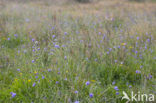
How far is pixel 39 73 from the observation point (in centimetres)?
254

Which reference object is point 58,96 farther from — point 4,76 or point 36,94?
point 4,76

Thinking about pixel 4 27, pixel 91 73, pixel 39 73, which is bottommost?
pixel 91 73

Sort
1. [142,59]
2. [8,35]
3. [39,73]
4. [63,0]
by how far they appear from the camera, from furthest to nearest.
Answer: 1. [63,0]
2. [8,35]
3. [142,59]
4. [39,73]

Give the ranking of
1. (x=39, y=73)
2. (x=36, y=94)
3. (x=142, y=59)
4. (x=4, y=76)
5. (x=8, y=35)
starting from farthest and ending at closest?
1. (x=8, y=35)
2. (x=142, y=59)
3. (x=4, y=76)
4. (x=39, y=73)
5. (x=36, y=94)

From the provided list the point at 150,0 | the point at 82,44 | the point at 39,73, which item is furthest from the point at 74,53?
the point at 150,0

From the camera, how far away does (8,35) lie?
14.8 ft

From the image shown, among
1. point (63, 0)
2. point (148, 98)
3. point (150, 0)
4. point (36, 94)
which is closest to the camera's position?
point (148, 98)

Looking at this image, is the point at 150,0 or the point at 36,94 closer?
the point at 36,94

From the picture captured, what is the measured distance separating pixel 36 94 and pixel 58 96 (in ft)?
0.91

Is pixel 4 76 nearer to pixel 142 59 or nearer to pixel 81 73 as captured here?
pixel 81 73

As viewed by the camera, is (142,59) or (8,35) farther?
(8,35)

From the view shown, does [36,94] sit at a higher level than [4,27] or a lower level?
lower

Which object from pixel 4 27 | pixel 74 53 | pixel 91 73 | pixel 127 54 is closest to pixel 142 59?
pixel 127 54

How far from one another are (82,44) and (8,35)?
2.14 metres
